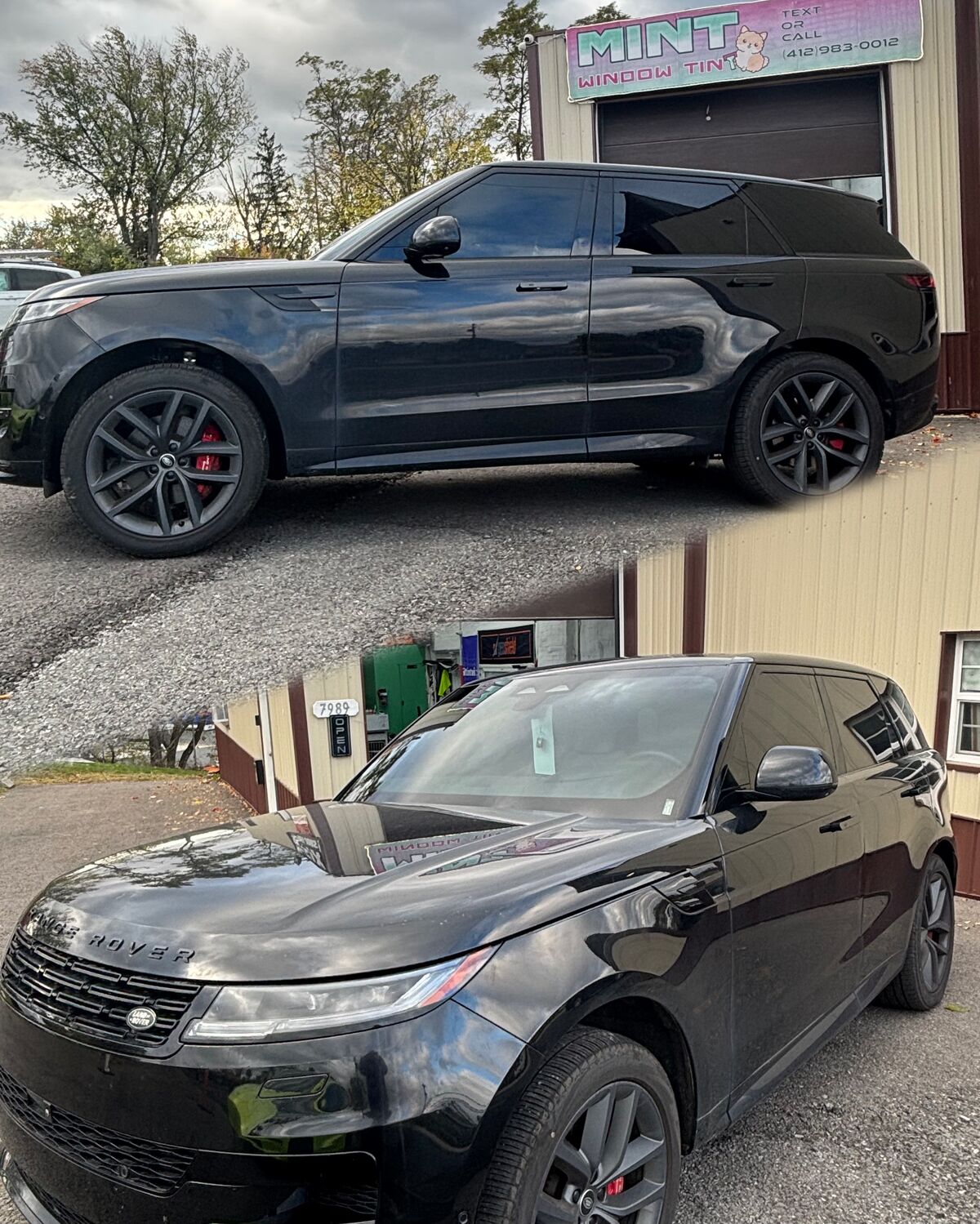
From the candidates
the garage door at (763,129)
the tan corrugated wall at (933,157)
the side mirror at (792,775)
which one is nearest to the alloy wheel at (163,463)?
the side mirror at (792,775)

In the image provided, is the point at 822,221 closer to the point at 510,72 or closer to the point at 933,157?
the point at 933,157

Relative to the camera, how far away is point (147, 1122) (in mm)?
2119

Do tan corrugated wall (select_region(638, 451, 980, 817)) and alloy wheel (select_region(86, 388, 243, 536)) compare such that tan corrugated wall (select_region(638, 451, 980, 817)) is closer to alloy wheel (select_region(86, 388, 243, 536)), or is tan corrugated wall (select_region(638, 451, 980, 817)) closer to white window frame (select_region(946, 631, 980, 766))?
white window frame (select_region(946, 631, 980, 766))

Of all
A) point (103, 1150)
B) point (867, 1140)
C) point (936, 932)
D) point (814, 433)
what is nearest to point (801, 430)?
point (814, 433)

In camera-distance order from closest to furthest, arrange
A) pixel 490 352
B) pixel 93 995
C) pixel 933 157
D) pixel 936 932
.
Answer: pixel 93 995
pixel 936 932
pixel 490 352
pixel 933 157

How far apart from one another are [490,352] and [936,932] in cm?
362

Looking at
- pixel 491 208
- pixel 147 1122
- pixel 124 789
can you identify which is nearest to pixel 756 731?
pixel 147 1122

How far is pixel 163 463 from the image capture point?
5172 mm

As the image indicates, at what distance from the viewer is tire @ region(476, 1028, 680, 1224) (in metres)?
2.14

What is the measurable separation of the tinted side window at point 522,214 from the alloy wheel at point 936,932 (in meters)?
3.73

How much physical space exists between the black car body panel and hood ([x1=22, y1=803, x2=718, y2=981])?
9.29ft

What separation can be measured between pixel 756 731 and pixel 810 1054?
1082mm

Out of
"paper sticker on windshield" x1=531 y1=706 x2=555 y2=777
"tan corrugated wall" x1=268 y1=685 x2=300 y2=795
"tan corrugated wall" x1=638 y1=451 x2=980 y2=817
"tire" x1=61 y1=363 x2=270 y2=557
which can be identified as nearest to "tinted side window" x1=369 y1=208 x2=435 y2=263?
"tire" x1=61 y1=363 x2=270 y2=557

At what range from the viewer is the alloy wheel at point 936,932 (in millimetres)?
4840
